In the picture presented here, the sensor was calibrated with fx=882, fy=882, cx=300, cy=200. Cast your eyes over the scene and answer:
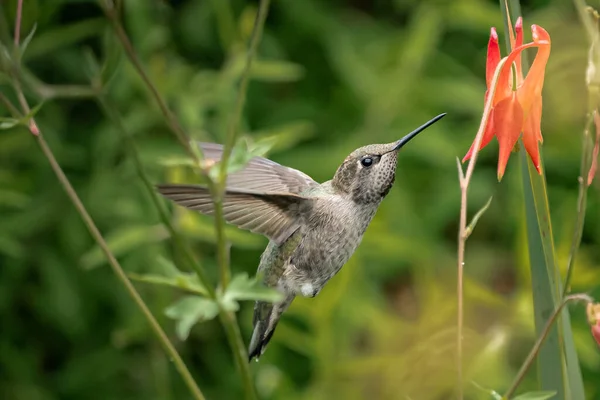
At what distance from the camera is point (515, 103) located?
0.98m

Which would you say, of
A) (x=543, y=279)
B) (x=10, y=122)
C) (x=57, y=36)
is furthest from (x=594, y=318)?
(x=57, y=36)

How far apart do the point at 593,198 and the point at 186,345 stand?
1.36 m

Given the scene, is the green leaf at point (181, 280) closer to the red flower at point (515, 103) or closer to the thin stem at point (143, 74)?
the thin stem at point (143, 74)

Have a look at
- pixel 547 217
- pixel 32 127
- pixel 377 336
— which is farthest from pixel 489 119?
pixel 377 336

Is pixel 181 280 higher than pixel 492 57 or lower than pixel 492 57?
lower

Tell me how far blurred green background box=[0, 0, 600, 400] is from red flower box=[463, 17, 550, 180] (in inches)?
45.0

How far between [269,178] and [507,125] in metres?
0.46

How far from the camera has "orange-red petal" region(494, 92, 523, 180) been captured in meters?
0.97

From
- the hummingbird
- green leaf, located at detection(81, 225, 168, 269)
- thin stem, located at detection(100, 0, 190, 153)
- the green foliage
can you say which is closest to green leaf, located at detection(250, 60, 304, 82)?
green leaf, located at detection(81, 225, 168, 269)

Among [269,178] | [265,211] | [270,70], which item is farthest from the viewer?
[270,70]

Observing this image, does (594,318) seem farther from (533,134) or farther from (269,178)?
(269,178)

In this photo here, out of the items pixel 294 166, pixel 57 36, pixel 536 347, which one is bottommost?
pixel 294 166

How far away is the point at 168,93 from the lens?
8.38 ft

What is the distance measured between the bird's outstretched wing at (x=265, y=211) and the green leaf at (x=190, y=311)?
0.80 feet
